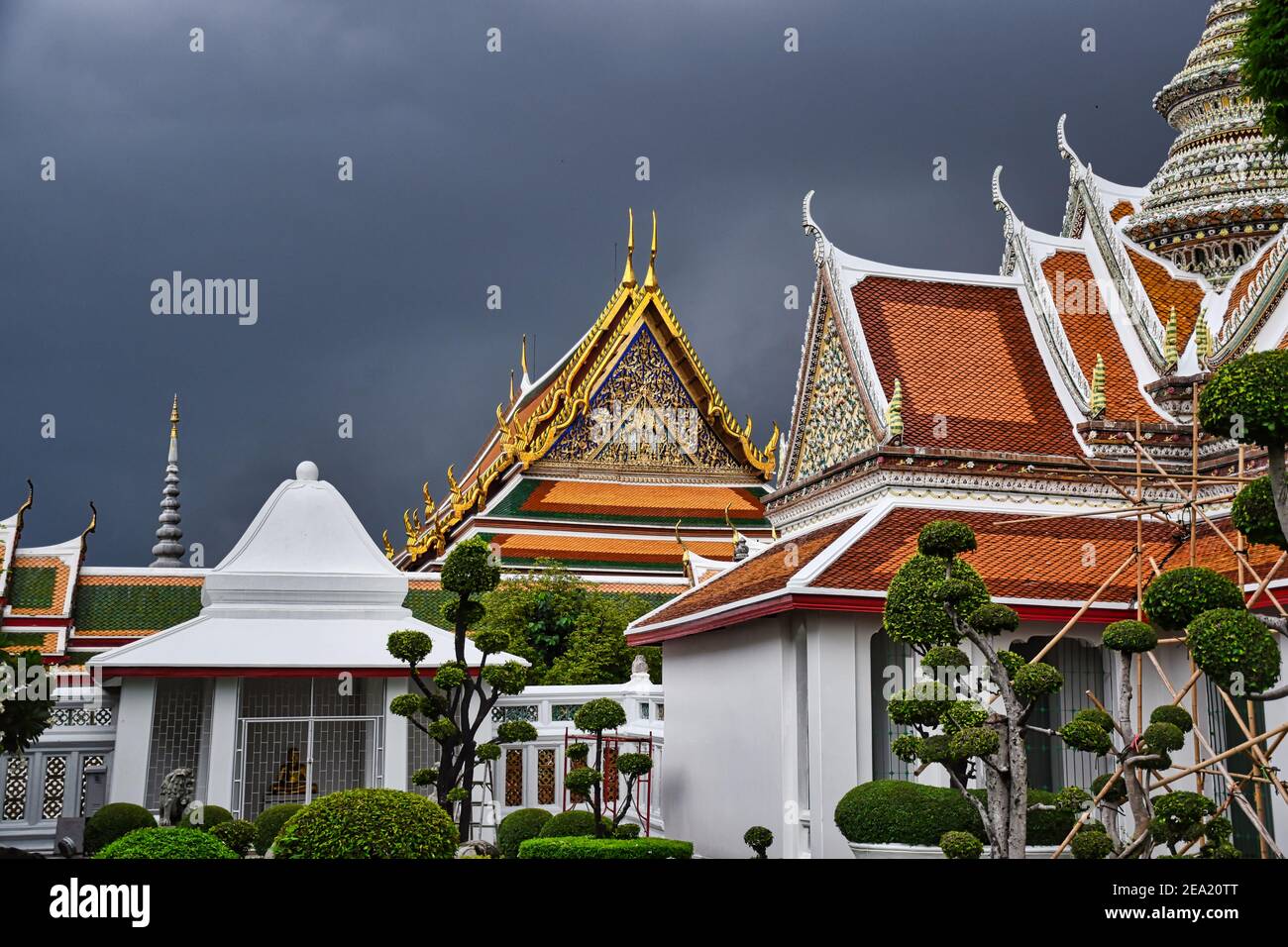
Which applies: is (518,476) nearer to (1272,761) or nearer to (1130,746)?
(1272,761)

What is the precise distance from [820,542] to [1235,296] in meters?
5.38

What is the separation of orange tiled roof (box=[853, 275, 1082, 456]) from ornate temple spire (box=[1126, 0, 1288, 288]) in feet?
6.22

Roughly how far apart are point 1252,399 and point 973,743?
93.7 inches

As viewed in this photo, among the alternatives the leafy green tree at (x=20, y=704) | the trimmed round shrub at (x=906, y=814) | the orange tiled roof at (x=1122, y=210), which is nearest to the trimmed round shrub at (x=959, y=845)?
the trimmed round shrub at (x=906, y=814)

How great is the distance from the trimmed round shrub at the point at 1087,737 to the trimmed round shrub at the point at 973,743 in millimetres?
409

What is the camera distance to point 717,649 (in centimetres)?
1339

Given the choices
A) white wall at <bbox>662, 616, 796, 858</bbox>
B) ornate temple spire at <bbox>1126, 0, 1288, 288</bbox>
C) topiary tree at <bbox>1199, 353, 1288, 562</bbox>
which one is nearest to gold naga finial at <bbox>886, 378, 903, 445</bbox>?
white wall at <bbox>662, 616, 796, 858</bbox>

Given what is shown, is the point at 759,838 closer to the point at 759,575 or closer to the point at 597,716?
the point at 597,716

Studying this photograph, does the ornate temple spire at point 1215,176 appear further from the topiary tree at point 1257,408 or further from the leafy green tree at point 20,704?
the leafy green tree at point 20,704

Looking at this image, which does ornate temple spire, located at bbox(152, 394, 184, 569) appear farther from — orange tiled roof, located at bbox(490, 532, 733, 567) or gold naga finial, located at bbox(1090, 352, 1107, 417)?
gold naga finial, located at bbox(1090, 352, 1107, 417)

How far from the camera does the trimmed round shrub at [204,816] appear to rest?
1174 cm

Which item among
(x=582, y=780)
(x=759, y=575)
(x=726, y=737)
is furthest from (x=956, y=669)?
(x=582, y=780)

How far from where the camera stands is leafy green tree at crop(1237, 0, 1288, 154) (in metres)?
7.74
